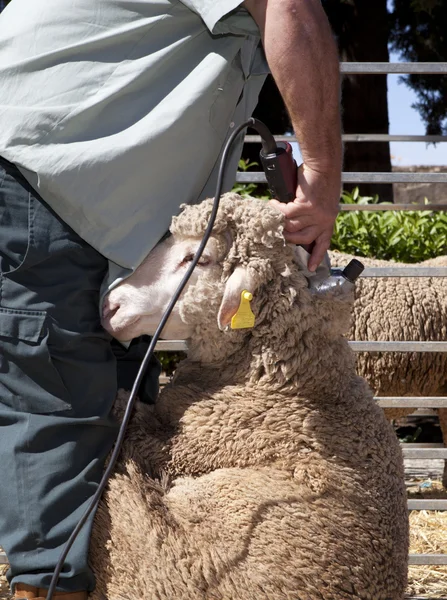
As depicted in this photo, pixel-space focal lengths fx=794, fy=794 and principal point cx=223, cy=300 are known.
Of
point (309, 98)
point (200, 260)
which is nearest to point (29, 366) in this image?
point (200, 260)

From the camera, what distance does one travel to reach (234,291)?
5.82 feet

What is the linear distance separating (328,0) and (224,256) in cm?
755

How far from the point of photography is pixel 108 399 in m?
1.84

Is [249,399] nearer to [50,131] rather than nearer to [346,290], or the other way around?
[346,290]

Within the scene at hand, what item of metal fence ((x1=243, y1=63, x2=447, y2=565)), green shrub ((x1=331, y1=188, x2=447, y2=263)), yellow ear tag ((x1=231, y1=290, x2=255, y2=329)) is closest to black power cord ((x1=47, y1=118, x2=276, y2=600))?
yellow ear tag ((x1=231, y1=290, x2=255, y2=329))

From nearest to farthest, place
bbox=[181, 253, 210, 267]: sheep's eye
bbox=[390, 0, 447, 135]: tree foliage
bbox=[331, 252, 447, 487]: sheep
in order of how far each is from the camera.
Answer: bbox=[181, 253, 210, 267]: sheep's eye, bbox=[331, 252, 447, 487]: sheep, bbox=[390, 0, 447, 135]: tree foliage

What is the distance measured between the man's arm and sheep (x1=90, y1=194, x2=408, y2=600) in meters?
0.08

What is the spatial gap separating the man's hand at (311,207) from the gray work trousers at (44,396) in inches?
19.1

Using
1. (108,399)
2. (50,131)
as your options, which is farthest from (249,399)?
(50,131)

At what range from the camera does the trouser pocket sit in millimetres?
1744

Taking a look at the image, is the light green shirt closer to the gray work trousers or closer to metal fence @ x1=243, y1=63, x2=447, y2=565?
the gray work trousers

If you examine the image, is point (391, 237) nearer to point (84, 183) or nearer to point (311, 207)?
point (311, 207)

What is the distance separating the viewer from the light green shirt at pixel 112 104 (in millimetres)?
1759

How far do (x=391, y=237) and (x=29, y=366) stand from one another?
4581 millimetres
